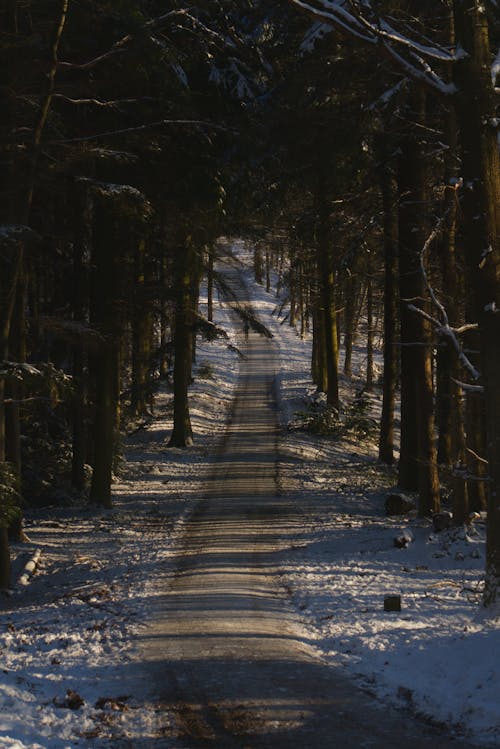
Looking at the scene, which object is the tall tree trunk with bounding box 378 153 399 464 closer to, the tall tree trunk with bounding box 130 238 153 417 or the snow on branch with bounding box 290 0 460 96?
the tall tree trunk with bounding box 130 238 153 417

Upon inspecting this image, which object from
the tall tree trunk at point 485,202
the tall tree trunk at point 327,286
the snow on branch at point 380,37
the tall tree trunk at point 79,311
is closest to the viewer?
the snow on branch at point 380,37

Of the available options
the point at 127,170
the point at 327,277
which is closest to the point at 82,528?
the point at 127,170

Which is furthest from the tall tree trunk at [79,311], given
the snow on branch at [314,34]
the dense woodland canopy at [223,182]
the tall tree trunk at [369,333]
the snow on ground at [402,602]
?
the tall tree trunk at [369,333]

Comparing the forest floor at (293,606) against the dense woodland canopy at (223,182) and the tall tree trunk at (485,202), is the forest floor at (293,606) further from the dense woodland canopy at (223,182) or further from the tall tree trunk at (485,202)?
the tall tree trunk at (485,202)

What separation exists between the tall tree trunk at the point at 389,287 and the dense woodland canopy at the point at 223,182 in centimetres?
9

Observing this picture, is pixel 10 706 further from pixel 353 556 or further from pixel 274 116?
pixel 274 116

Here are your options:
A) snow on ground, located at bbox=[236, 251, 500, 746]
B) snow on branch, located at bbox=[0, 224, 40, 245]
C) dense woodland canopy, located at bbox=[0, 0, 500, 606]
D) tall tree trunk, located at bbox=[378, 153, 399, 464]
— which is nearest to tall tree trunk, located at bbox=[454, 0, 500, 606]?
dense woodland canopy, located at bbox=[0, 0, 500, 606]

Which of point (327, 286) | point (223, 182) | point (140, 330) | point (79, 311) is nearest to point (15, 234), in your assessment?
point (79, 311)

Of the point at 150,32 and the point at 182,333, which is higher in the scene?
the point at 150,32

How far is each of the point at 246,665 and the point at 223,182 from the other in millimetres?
13126

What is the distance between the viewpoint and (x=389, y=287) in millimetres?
21297

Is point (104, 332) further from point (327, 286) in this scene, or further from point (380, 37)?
point (327, 286)

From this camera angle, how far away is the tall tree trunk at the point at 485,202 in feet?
26.8

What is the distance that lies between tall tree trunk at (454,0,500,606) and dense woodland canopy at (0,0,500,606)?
2cm
